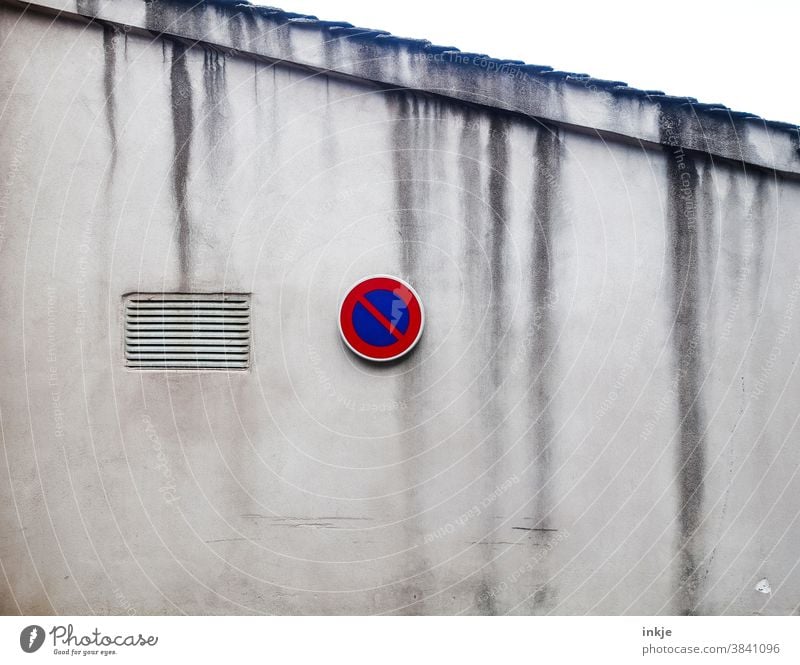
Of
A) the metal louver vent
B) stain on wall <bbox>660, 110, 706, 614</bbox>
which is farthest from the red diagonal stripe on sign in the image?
stain on wall <bbox>660, 110, 706, 614</bbox>

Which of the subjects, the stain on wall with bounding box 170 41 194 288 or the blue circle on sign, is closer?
the blue circle on sign

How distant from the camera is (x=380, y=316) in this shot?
549 cm

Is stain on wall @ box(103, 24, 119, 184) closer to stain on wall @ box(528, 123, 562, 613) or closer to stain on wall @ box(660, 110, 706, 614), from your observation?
stain on wall @ box(528, 123, 562, 613)

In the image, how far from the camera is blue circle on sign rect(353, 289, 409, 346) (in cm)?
548

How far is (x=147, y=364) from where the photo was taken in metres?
5.61

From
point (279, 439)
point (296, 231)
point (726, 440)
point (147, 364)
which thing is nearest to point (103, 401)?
point (147, 364)

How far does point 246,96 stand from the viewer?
5.59 meters

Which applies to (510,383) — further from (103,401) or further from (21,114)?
(21,114)

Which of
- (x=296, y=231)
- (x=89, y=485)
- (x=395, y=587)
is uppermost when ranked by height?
(x=296, y=231)

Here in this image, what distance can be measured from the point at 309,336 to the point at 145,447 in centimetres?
129

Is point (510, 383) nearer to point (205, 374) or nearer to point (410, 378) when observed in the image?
point (410, 378)

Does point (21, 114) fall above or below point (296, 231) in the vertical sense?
above

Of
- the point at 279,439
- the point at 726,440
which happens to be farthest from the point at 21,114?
the point at 726,440

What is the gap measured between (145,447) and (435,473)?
189cm
